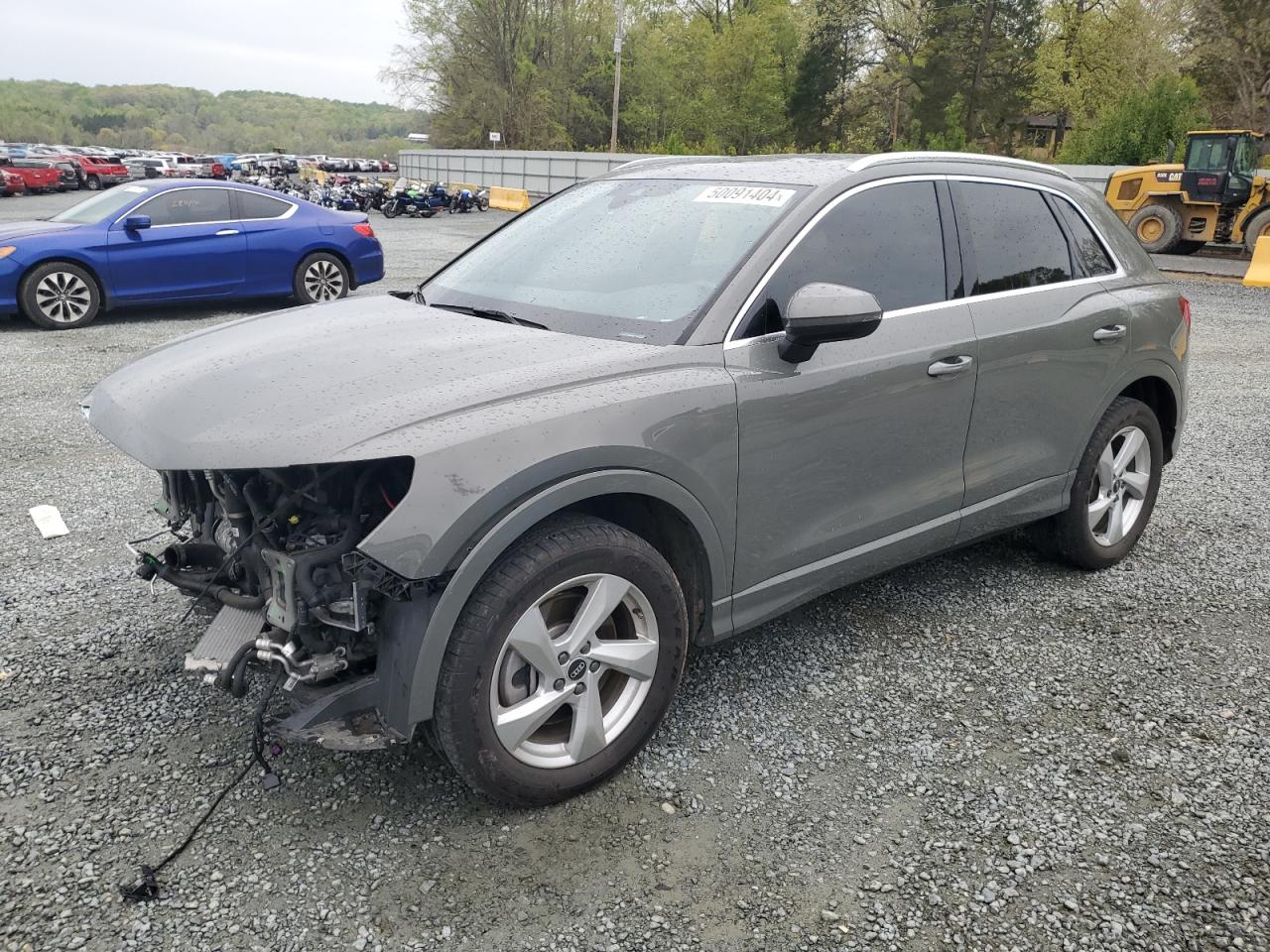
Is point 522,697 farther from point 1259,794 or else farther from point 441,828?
point 1259,794

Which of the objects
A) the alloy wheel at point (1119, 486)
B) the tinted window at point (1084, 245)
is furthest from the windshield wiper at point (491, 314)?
the alloy wheel at point (1119, 486)

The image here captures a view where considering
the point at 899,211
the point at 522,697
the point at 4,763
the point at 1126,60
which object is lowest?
the point at 4,763

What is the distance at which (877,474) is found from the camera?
329 cm

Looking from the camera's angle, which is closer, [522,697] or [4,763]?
[522,697]

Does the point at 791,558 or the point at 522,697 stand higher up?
the point at 791,558

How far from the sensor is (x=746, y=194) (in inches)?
131

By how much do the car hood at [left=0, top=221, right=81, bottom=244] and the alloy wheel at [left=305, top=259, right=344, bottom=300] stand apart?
2.38m

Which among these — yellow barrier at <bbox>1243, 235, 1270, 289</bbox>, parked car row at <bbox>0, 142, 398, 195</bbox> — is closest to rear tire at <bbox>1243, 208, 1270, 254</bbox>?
yellow barrier at <bbox>1243, 235, 1270, 289</bbox>

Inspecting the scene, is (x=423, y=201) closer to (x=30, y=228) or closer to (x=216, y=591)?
(x=30, y=228)

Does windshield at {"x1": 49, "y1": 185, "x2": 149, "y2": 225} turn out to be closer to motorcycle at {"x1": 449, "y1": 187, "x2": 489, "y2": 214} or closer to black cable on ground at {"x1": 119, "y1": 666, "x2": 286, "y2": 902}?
black cable on ground at {"x1": 119, "y1": 666, "x2": 286, "y2": 902}

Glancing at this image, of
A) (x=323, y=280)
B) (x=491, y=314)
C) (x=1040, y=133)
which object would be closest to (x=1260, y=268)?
(x=323, y=280)

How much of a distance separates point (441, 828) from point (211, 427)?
3.98 feet

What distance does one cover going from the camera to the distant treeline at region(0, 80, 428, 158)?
4168 inches

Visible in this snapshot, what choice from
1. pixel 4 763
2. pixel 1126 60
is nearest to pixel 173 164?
pixel 1126 60
